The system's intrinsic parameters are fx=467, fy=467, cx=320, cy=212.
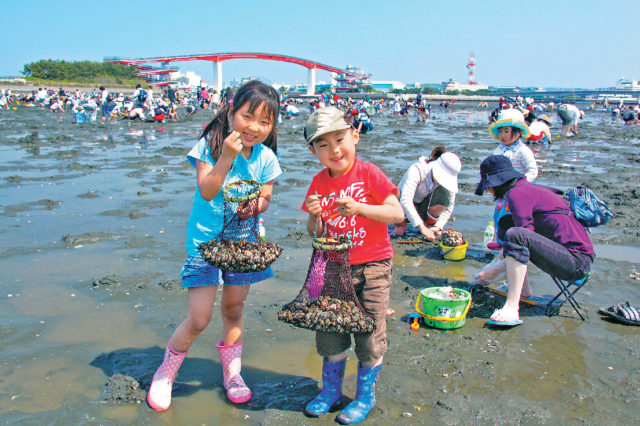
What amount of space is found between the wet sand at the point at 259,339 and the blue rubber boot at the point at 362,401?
0.42 ft

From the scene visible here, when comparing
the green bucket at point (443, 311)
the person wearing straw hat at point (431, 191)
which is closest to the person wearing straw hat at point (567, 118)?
the person wearing straw hat at point (431, 191)

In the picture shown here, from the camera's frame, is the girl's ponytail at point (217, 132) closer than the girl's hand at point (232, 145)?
No

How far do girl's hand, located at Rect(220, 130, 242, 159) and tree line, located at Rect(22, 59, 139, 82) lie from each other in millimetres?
84706

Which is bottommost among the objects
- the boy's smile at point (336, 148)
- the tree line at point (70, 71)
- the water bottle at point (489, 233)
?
the water bottle at point (489, 233)

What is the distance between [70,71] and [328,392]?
93.9 meters

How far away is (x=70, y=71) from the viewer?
81.8m

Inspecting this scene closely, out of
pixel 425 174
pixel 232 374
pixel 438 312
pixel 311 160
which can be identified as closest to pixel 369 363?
pixel 232 374

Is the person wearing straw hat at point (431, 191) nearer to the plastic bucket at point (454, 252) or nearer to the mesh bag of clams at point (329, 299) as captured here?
the plastic bucket at point (454, 252)

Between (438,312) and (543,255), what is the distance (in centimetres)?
100

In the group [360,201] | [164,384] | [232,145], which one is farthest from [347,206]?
[164,384]

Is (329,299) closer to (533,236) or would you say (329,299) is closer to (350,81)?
(533,236)

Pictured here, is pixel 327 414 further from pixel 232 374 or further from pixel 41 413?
pixel 41 413

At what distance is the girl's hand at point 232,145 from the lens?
8.10 feet

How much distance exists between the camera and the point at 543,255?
392 cm
